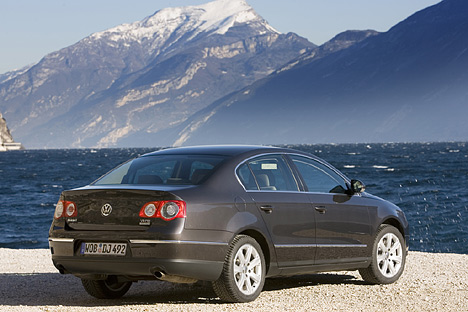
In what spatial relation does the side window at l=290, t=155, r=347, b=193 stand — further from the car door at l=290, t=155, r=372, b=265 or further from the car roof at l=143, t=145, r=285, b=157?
the car roof at l=143, t=145, r=285, b=157

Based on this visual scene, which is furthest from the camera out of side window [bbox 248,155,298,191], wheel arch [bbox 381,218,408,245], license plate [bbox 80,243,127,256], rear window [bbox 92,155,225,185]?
wheel arch [bbox 381,218,408,245]

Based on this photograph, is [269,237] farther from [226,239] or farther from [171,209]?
[171,209]

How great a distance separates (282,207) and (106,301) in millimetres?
1893

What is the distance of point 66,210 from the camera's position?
798 cm

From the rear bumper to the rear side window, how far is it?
811mm

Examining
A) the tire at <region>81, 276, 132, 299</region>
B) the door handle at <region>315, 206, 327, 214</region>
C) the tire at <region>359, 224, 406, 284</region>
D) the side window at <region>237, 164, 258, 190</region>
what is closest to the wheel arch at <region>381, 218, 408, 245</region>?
the tire at <region>359, 224, 406, 284</region>

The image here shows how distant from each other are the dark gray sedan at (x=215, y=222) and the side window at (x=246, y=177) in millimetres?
12

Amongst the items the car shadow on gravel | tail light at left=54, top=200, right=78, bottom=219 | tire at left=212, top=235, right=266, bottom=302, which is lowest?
the car shadow on gravel

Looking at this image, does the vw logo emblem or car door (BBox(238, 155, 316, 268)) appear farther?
car door (BBox(238, 155, 316, 268))

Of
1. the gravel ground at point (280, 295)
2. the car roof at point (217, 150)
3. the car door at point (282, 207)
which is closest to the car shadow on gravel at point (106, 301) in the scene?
the gravel ground at point (280, 295)

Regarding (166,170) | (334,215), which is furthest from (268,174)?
(166,170)

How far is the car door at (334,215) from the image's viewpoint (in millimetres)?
8859

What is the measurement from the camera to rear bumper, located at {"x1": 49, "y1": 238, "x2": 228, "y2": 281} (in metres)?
7.44

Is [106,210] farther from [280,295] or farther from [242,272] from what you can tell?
[280,295]
